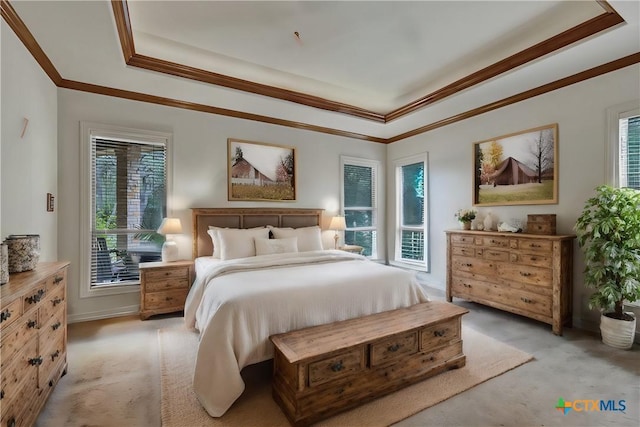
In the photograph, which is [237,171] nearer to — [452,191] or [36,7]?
[36,7]

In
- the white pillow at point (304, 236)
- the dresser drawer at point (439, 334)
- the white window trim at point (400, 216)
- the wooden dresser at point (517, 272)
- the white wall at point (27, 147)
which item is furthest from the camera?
the white window trim at point (400, 216)

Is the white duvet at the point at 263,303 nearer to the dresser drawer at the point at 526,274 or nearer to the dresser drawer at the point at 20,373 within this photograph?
the dresser drawer at the point at 20,373

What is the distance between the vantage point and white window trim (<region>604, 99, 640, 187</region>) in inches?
117

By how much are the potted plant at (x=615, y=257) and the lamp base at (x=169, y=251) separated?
15.0 feet

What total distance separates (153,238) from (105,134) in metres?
1.38

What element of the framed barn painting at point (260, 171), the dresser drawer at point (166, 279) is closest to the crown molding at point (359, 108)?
the framed barn painting at point (260, 171)

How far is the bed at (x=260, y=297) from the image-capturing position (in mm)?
1964

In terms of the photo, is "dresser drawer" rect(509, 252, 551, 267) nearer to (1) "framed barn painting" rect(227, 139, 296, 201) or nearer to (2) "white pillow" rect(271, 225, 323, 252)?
(2) "white pillow" rect(271, 225, 323, 252)

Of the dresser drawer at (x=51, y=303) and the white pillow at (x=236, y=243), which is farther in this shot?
the white pillow at (x=236, y=243)

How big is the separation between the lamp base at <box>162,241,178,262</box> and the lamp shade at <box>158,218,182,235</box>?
0.64 ft

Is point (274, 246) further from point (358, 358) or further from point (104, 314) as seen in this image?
point (104, 314)

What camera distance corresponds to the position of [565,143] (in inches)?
132

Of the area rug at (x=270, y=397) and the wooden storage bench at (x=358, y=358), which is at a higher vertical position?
the wooden storage bench at (x=358, y=358)

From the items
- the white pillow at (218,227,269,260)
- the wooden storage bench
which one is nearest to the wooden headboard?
the white pillow at (218,227,269,260)
